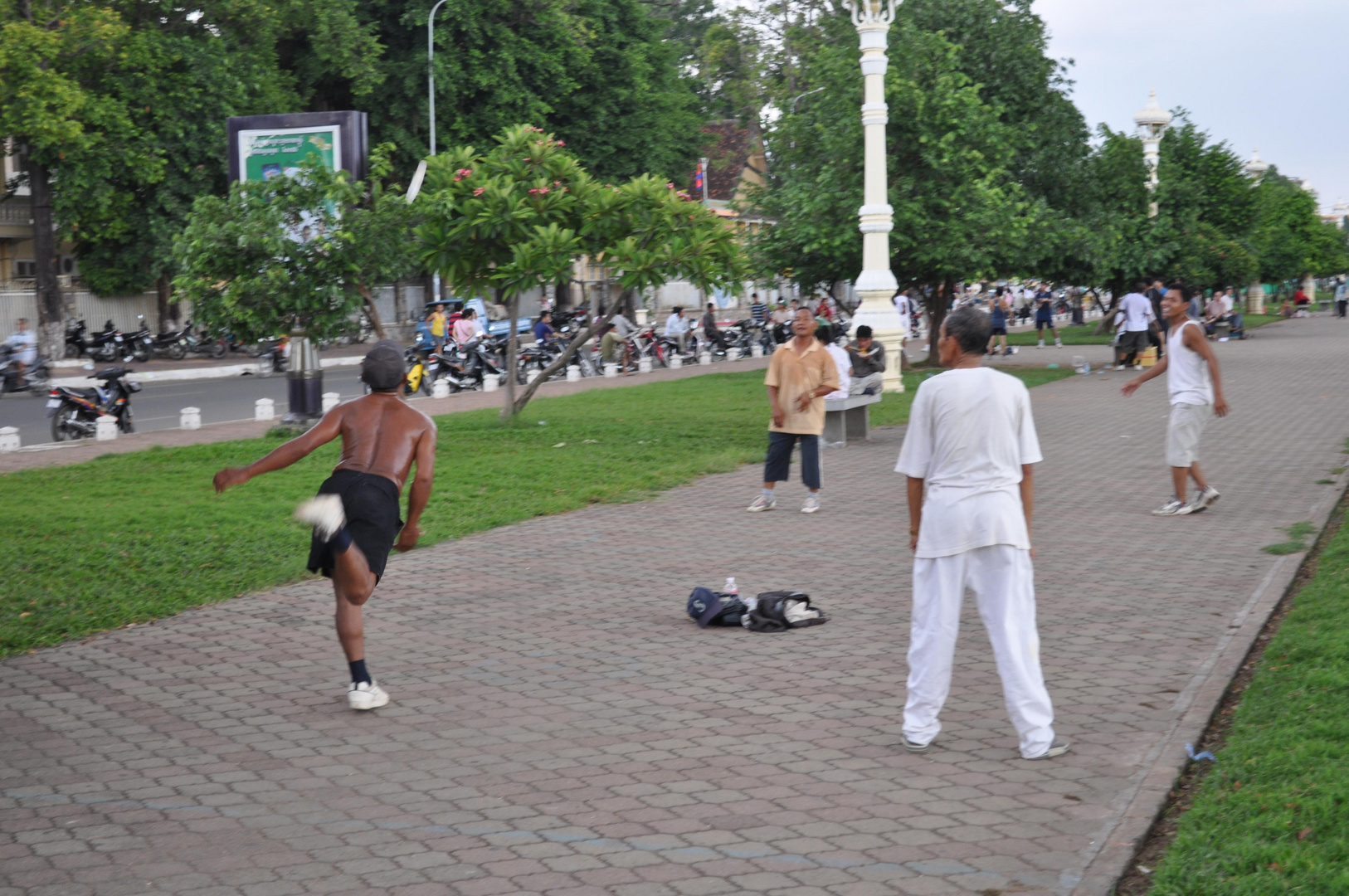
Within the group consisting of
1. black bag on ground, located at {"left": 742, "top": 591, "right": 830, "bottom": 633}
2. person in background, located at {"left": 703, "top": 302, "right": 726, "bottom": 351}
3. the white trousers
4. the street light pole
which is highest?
the street light pole

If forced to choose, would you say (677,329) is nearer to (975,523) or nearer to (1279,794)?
(975,523)

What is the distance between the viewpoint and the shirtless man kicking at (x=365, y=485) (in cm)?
558

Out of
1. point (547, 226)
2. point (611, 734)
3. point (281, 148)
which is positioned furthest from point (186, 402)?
point (611, 734)

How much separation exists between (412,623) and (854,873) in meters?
3.90

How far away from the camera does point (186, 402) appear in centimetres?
2328

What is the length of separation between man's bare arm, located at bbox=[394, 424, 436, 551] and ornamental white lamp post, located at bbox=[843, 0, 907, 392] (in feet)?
50.5

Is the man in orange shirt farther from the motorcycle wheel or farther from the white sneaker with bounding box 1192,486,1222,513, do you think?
the motorcycle wheel

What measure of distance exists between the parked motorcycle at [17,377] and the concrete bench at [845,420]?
52.9ft

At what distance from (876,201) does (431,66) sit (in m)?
19.7

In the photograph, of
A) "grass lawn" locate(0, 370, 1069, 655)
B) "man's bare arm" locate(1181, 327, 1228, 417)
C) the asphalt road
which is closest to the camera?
"grass lawn" locate(0, 370, 1069, 655)

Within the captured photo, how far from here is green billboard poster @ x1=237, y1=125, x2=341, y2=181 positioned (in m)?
18.1

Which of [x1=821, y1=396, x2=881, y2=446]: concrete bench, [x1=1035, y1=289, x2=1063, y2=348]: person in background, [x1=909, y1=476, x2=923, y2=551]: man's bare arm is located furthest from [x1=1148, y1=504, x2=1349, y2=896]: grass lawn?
[x1=1035, y1=289, x2=1063, y2=348]: person in background

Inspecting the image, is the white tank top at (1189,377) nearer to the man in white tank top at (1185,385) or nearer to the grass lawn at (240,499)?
the man in white tank top at (1185,385)

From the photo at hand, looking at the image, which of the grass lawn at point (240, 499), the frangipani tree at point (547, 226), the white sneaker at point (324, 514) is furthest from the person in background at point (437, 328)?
the white sneaker at point (324, 514)
